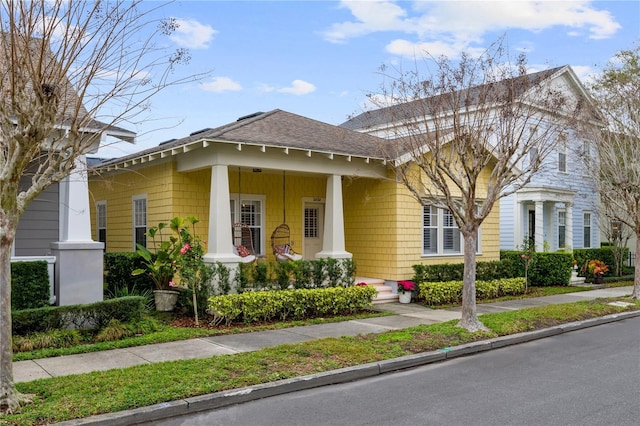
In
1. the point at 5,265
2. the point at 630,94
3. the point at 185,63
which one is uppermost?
the point at 630,94

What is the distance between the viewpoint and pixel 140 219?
47.3 feet

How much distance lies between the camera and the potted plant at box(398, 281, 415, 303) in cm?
1405

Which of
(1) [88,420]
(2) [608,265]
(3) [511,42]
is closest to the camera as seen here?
(1) [88,420]

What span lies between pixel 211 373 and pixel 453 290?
8.87 meters

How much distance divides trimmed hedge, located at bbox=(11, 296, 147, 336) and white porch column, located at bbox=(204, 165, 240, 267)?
7.26 ft

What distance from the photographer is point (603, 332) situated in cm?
Result: 1071

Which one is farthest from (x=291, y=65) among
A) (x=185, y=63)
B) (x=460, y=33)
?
(x=185, y=63)

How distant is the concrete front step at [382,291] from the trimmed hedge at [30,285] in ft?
25.3

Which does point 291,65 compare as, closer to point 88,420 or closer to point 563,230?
Result: point 88,420

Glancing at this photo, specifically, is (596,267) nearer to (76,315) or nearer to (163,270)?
(163,270)

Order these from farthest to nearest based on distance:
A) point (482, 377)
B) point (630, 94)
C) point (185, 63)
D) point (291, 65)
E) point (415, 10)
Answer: point (630, 94)
point (291, 65)
point (415, 10)
point (482, 377)
point (185, 63)

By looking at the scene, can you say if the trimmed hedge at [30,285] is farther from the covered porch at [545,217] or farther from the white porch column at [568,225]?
the white porch column at [568,225]

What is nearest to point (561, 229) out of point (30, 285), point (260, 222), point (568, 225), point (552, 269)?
point (568, 225)

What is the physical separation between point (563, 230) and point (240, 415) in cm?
1999
